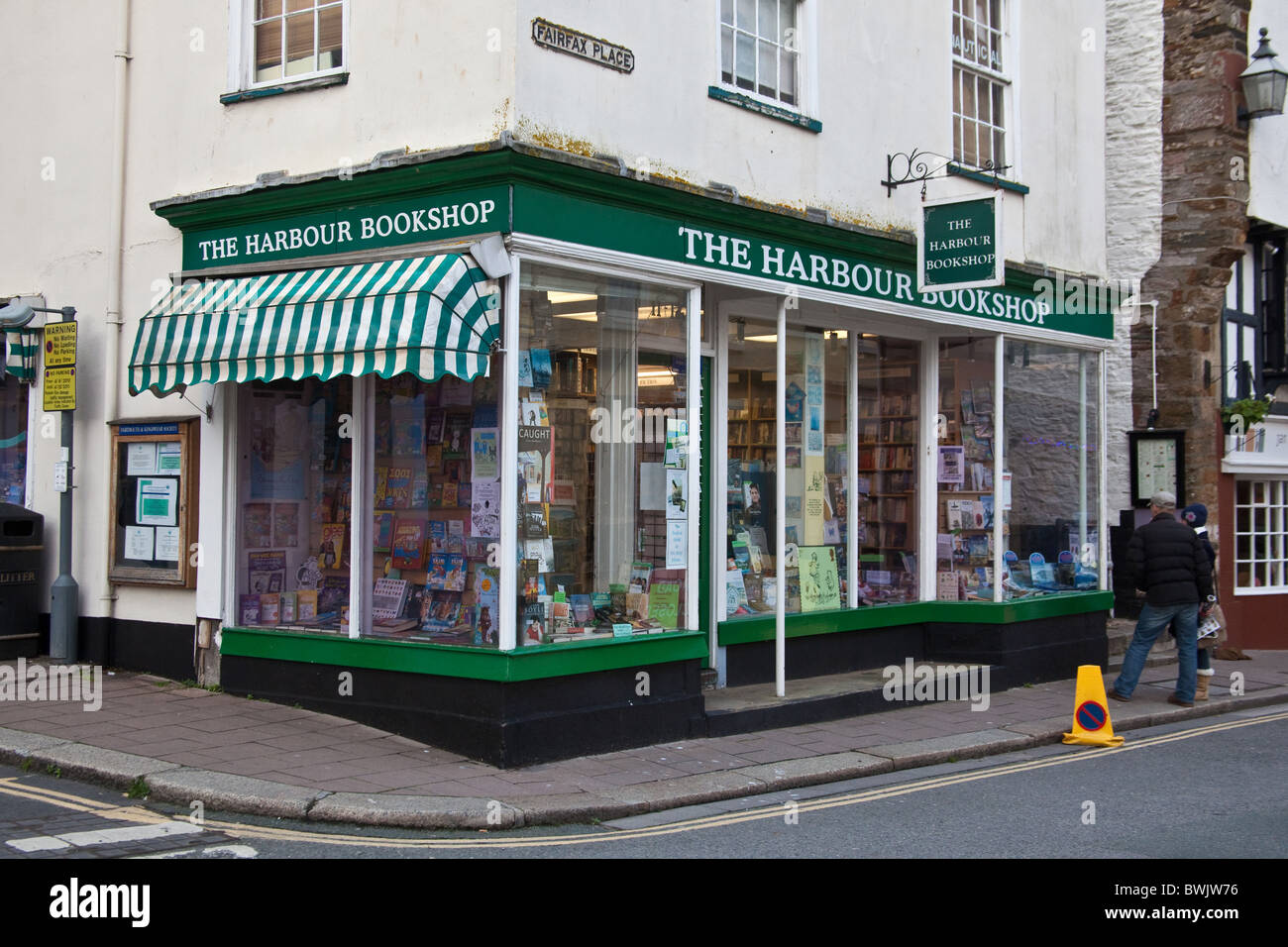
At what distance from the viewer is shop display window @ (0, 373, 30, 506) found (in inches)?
472

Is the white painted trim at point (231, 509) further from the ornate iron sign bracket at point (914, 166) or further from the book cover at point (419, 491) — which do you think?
the ornate iron sign bracket at point (914, 166)

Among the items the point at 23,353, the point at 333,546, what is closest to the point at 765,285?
the point at 333,546

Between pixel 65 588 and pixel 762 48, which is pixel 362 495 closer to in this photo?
pixel 65 588

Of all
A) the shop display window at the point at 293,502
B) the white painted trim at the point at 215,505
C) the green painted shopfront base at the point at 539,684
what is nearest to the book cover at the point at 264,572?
the shop display window at the point at 293,502

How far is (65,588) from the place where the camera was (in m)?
11.0

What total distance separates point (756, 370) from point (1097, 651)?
5.72 m

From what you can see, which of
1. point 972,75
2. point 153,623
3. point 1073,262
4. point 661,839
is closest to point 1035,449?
point 1073,262

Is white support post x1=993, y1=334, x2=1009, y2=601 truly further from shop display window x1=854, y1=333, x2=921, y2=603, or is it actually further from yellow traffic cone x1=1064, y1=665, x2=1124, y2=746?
yellow traffic cone x1=1064, y1=665, x2=1124, y2=746

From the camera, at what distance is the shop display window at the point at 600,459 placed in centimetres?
902

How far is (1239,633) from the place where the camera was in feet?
54.5

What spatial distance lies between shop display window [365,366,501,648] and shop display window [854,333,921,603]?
15.6ft

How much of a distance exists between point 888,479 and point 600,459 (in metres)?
4.29

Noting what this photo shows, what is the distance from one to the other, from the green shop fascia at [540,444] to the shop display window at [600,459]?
2cm

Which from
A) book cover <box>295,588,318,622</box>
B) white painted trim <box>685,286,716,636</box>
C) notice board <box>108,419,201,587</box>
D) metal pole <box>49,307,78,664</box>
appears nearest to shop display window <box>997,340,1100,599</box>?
white painted trim <box>685,286,716,636</box>
